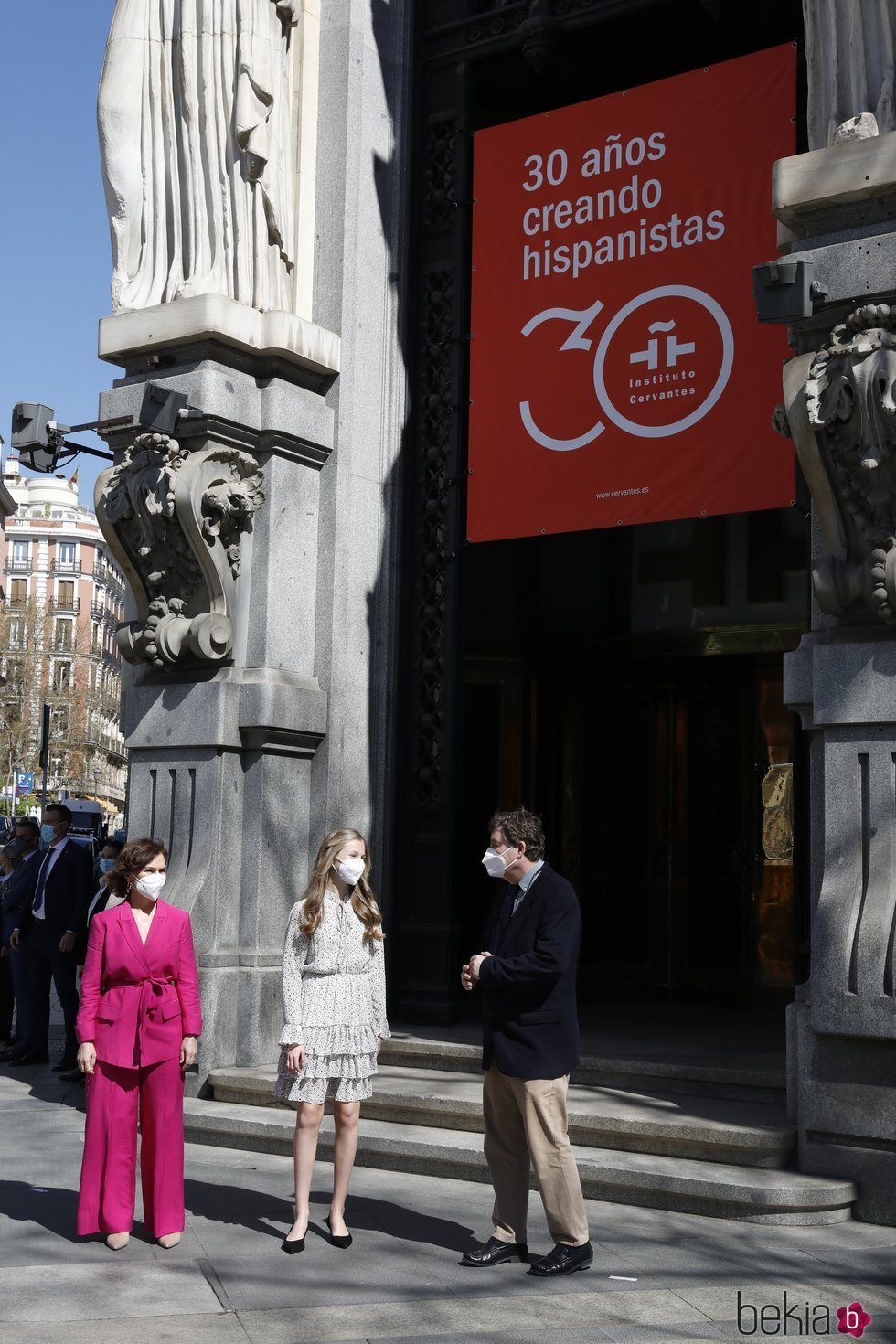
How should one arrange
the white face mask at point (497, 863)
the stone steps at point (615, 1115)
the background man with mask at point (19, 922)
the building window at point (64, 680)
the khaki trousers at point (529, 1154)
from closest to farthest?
1. the khaki trousers at point (529, 1154)
2. the white face mask at point (497, 863)
3. the stone steps at point (615, 1115)
4. the background man with mask at point (19, 922)
5. the building window at point (64, 680)

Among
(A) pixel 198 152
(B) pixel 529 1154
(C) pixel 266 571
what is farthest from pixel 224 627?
(B) pixel 529 1154

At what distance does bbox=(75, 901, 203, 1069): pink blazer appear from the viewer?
271 inches

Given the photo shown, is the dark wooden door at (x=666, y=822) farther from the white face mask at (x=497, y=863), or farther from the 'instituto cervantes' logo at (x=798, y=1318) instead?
the 'instituto cervantes' logo at (x=798, y=1318)

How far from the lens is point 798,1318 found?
573 cm

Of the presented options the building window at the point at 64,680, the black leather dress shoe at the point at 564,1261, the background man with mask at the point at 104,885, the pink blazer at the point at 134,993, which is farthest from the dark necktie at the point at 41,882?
the building window at the point at 64,680

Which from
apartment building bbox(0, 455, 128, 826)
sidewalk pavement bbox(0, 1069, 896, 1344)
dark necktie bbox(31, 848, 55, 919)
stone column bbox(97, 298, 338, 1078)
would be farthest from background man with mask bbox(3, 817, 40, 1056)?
sidewalk pavement bbox(0, 1069, 896, 1344)

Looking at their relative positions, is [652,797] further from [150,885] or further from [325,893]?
[150,885]

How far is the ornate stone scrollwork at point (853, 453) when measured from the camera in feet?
25.4

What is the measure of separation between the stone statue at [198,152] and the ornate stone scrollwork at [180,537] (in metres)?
1.34

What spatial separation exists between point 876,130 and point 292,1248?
21.5 feet

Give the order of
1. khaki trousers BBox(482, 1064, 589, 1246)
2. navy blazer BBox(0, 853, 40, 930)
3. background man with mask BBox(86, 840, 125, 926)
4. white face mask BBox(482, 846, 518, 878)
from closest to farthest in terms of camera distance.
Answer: khaki trousers BBox(482, 1064, 589, 1246) → white face mask BBox(482, 846, 518, 878) → background man with mask BBox(86, 840, 125, 926) → navy blazer BBox(0, 853, 40, 930)

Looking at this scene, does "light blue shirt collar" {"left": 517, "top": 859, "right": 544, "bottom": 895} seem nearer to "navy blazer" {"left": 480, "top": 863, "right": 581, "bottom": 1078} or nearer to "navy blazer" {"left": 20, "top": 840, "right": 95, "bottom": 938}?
"navy blazer" {"left": 480, "top": 863, "right": 581, "bottom": 1078}

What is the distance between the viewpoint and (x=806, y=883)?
1184cm

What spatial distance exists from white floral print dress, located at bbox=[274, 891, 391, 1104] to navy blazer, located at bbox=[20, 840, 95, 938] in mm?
6074
